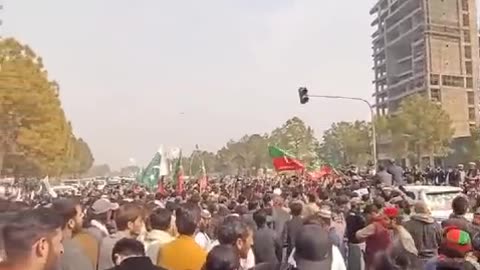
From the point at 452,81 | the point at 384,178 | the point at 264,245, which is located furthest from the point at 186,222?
the point at 452,81

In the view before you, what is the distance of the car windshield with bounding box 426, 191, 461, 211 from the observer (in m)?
15.5

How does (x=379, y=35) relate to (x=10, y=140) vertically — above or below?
above

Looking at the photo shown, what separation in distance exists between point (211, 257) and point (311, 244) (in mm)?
1098

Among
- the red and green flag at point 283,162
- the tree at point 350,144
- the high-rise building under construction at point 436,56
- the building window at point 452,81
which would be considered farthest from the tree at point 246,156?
the red and green flag at point 283,162

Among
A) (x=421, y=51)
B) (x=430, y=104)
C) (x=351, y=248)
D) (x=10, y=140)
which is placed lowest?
(x=351, y=248)

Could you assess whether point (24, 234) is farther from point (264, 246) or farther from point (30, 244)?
point (264, 246)

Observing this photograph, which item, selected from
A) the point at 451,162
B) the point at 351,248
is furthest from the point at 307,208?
Answer: the point at 451,162

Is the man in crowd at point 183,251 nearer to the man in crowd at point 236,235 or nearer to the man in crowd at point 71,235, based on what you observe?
the man in crowd at point 236,235

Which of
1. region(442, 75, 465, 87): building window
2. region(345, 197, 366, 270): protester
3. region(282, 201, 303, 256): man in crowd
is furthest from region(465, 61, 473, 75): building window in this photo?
region(345, 197, 366, 270): protester

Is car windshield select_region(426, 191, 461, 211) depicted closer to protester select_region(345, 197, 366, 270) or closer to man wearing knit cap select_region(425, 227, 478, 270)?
protester select_region(345, 197, 366, 270)

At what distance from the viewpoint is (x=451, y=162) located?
84.9 m

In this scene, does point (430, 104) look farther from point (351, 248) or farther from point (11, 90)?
point (351, 248)

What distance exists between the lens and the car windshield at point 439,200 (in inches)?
610

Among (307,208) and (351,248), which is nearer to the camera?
(351,248)
